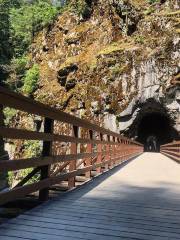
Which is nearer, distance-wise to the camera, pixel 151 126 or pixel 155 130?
pixel 151 126

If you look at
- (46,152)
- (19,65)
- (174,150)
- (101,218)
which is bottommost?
(101,218)

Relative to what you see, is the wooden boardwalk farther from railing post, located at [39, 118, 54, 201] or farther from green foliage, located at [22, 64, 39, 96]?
green foliage, located at [22, 64, 39, 96]

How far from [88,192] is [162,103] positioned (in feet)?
97.9

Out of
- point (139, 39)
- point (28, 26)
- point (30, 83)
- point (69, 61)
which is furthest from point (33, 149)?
point (28, 26)

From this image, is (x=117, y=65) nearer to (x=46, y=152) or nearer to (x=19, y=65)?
(x=19, y=65)

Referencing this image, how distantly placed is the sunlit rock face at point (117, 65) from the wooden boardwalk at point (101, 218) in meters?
29.5

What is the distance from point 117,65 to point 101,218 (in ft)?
110

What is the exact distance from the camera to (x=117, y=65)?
3731cm

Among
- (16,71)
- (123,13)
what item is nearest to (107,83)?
(123,13)

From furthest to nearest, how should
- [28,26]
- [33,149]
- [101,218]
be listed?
1. [28,26]
2. [33,149]
3. [101,218]

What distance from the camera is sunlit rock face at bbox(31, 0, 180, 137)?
Result: 3584 centimetres

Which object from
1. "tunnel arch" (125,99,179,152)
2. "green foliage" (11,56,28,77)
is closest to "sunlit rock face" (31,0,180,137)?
"green foliage" (11,56,28,77)

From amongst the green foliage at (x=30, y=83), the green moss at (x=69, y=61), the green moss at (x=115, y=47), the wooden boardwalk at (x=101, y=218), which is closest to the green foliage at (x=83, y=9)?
the green moss at (x=69, y=61)

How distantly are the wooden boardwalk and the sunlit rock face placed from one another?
29.5 m
